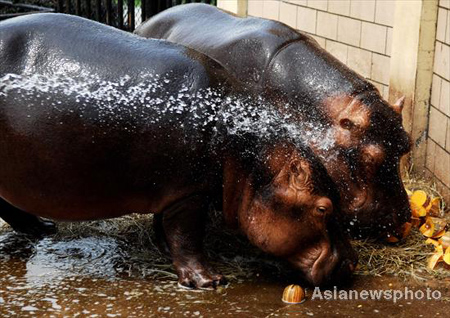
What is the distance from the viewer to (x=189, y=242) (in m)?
4.61

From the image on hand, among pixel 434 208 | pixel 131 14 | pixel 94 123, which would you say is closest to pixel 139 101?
pixel 94 123

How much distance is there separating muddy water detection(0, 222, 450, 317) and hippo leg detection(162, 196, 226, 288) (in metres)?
0.07

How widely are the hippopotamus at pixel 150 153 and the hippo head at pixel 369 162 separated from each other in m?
0.38

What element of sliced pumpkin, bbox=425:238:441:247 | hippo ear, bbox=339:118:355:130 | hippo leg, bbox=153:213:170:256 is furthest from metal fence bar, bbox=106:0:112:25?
sliced pumpkin, bbox=425:238:441:247

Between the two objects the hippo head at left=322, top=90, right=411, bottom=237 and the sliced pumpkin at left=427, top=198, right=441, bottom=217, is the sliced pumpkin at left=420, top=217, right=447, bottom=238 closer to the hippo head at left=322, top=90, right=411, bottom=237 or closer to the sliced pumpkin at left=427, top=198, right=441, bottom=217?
the sliced pumpkin at left=427, top=198, right=441, bottom=217

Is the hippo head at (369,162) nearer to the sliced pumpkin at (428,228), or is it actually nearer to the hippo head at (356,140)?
the hippo head at (356,140)

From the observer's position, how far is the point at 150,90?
4477 mm

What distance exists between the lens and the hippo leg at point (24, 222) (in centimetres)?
530

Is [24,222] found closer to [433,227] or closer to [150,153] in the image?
[150,153]

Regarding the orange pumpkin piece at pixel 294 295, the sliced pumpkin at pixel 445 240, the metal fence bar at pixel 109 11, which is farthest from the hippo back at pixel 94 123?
the metal fence bar at pixel 109 11

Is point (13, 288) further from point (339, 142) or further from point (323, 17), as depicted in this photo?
point (323, 17)

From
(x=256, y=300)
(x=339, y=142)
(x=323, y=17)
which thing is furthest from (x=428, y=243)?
(x=323, y=17)

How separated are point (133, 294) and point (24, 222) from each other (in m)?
1.12

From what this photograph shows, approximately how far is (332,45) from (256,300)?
3.40 metres
